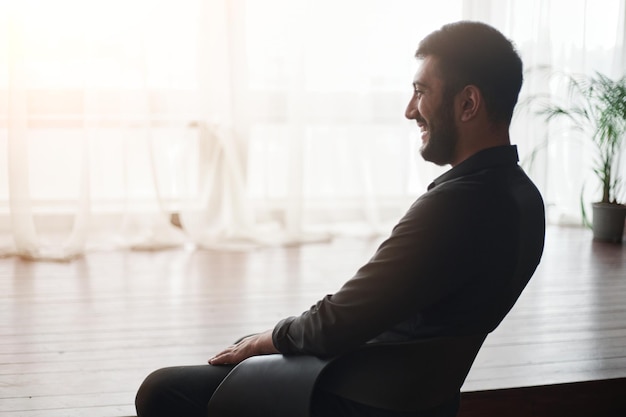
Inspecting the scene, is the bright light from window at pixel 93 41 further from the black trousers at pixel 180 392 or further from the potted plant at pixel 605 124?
the black trousers at pixel 180 392

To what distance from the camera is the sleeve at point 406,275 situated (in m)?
1.33

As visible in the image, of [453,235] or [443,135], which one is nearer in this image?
[453,235]

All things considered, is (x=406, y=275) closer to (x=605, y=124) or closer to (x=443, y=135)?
(x=443, y=135)

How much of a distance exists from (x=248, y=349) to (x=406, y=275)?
415mm

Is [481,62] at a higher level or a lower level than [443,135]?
higher

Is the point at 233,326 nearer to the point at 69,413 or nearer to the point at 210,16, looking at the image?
the point at 69,413

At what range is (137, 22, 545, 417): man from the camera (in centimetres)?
133

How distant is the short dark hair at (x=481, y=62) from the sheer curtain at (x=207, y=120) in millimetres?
2861

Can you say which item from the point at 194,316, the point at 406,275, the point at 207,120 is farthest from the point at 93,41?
the point at 406,275

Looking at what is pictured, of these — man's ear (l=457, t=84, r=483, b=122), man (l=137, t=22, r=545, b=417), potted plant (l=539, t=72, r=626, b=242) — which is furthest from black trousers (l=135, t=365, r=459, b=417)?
potted plant (l=539, t=72, r=626, b=242)

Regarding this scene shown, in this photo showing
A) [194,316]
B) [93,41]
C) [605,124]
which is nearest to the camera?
[194,316]

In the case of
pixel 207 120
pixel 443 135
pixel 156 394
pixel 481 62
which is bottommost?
pixel 156 394

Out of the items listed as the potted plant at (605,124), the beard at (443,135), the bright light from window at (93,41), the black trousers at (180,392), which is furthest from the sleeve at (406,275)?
the potted plant at (605,124)

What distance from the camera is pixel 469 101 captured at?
1.42m
